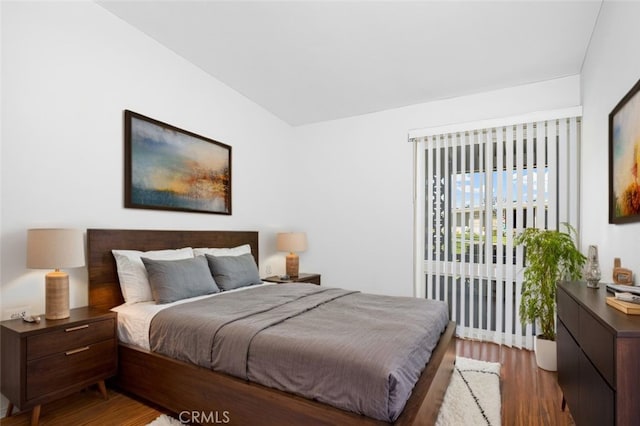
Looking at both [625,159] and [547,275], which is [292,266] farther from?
[625,159]

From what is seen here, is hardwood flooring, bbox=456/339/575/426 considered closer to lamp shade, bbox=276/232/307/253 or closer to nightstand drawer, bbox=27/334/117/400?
lamp shade, bbox=276/232/307/253

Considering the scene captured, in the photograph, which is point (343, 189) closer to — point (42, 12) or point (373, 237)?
point (373, 237)

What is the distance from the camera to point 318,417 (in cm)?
159

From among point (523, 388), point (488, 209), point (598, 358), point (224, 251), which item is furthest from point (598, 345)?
point (224, 251)

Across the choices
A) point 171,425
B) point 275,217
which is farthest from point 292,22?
point 171,425

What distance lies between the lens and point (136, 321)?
2422 mm

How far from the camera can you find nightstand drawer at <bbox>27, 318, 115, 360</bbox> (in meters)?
1.96

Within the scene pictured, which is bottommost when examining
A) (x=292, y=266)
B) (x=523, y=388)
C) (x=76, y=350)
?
(x=523, y=388)

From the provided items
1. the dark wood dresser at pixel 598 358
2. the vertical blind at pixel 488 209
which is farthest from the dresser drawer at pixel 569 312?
the vertical blind at pixel 488 209

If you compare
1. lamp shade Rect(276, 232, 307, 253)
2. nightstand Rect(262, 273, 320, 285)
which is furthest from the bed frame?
lamp shade Rect(276, 232, 307, 253)

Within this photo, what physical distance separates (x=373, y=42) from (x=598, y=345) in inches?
105

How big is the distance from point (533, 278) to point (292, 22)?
3.07 meters

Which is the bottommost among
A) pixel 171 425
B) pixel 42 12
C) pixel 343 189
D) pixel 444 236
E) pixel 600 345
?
pixel 171 425

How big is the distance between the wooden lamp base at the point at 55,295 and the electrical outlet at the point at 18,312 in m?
0.19
